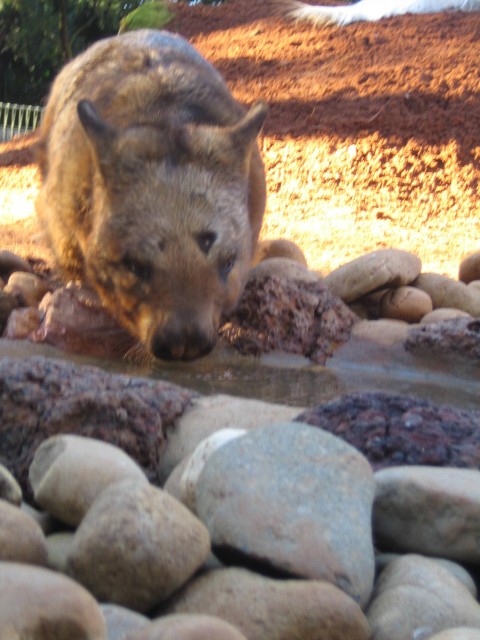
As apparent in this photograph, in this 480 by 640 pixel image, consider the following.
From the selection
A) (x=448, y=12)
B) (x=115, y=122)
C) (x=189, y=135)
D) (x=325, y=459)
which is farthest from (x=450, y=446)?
(x=448, y=12)

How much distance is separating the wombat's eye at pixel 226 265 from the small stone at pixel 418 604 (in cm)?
267

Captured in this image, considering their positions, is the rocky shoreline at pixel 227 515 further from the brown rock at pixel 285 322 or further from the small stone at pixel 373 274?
the small stone at pixel 373 274

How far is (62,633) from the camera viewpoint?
146 centimetres

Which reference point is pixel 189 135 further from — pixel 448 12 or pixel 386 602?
pixel 448 12

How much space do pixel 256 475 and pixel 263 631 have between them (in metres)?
0.46

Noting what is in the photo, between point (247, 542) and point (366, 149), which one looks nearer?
point (247, 542)

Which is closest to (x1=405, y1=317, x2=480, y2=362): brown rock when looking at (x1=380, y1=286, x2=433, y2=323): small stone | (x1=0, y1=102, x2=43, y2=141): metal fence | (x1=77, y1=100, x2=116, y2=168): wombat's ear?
(x1=380, y1=286, x2=433, y2=323): small stone

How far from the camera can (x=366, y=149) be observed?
886 centimetres

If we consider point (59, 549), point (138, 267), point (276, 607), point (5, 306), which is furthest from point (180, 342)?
point (276, 607)

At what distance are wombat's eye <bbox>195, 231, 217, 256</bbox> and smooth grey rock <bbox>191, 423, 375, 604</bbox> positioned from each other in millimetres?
2297

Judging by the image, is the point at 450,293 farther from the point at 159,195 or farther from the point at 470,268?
the point at 159,195

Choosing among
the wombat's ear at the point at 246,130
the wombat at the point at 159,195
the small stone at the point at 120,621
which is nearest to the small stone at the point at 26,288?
the wombat at the point at 159,195

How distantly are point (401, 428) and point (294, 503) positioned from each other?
0.88m

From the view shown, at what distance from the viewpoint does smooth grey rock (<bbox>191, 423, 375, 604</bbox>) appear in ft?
6.47
